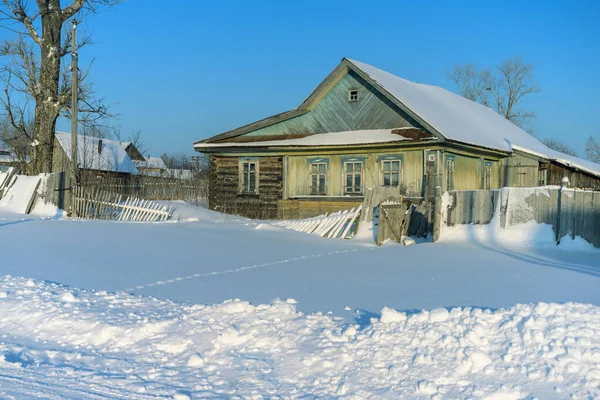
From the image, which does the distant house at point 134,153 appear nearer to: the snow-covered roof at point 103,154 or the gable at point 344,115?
the snow-covered roof at point 103,154

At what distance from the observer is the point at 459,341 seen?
530 cm

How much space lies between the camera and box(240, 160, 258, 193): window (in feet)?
77.6

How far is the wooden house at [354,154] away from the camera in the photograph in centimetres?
2067

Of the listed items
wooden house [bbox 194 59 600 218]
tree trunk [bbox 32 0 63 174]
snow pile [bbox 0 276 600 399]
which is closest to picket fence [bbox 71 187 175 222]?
tree trunk [bbox 32 0 63 174]

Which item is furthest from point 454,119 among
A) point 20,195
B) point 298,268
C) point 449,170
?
point 20,195

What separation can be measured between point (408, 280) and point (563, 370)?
440cm

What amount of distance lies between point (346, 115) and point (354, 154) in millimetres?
1774

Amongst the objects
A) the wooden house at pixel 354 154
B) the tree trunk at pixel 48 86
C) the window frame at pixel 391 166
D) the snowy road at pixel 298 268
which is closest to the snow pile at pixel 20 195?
the tree trunk at pixel 48 86

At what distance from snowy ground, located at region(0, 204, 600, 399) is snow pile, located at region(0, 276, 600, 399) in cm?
2

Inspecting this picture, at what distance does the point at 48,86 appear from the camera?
23.0 meters

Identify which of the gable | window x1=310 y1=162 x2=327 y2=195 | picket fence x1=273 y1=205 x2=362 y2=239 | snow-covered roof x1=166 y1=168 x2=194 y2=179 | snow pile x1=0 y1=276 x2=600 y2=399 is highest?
the gable

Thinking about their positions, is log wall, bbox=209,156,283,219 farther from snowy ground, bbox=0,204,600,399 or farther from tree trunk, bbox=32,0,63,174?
snowy ground, bbox=0,204,600,399

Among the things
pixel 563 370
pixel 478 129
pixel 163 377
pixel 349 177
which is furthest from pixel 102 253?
pixel 478 129

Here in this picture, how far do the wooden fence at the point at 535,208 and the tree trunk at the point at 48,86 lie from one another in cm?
1639
